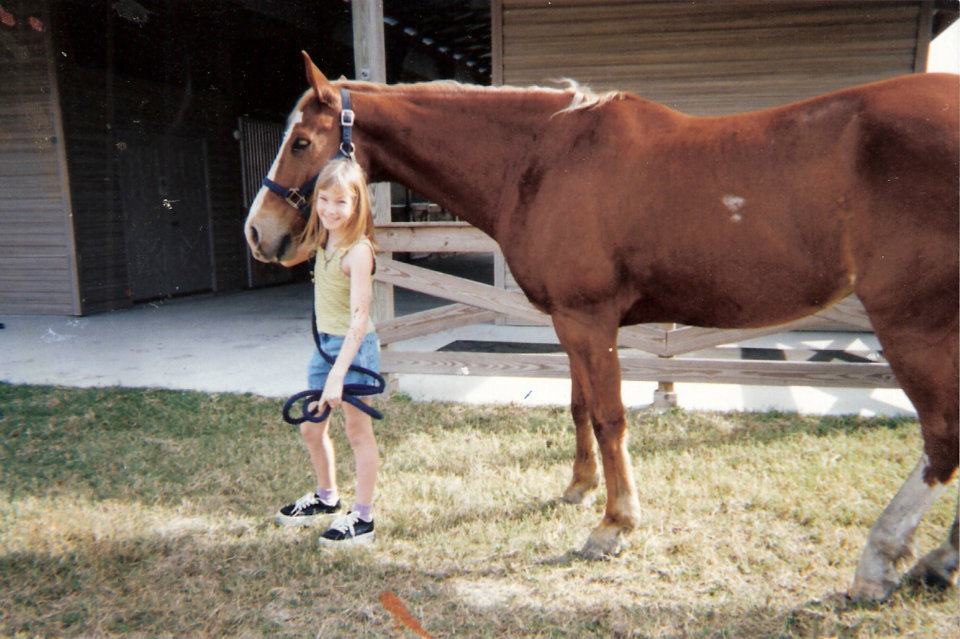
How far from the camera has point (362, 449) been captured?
267cm

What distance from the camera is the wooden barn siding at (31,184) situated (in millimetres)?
7809

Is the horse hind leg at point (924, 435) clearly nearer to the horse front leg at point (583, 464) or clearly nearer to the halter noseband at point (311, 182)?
the horse front leg at point (583, 464)

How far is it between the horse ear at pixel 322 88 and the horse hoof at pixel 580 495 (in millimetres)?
2023

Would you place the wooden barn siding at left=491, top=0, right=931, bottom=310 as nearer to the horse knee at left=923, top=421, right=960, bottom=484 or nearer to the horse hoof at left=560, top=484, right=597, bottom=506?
the horse hoof at left=560, top=484, right=597, bottom=506

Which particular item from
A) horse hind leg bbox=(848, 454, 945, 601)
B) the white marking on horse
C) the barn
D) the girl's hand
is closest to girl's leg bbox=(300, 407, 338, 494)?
the girl's hand

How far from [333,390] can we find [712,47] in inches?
238

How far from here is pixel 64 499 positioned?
3084mm

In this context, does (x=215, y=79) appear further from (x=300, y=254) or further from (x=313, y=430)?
(x=313, y=430)

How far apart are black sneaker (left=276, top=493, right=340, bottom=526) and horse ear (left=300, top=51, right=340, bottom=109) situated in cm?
175

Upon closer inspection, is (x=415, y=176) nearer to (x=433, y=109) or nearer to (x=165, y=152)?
(x=433, y=109)

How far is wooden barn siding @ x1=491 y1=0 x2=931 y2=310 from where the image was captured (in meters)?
6.37

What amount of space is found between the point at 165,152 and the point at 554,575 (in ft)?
30.1

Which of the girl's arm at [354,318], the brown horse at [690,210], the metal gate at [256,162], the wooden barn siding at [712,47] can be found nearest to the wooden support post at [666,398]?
the brown horse at [690,210]

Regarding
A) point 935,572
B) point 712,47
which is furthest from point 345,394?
point 712,47
